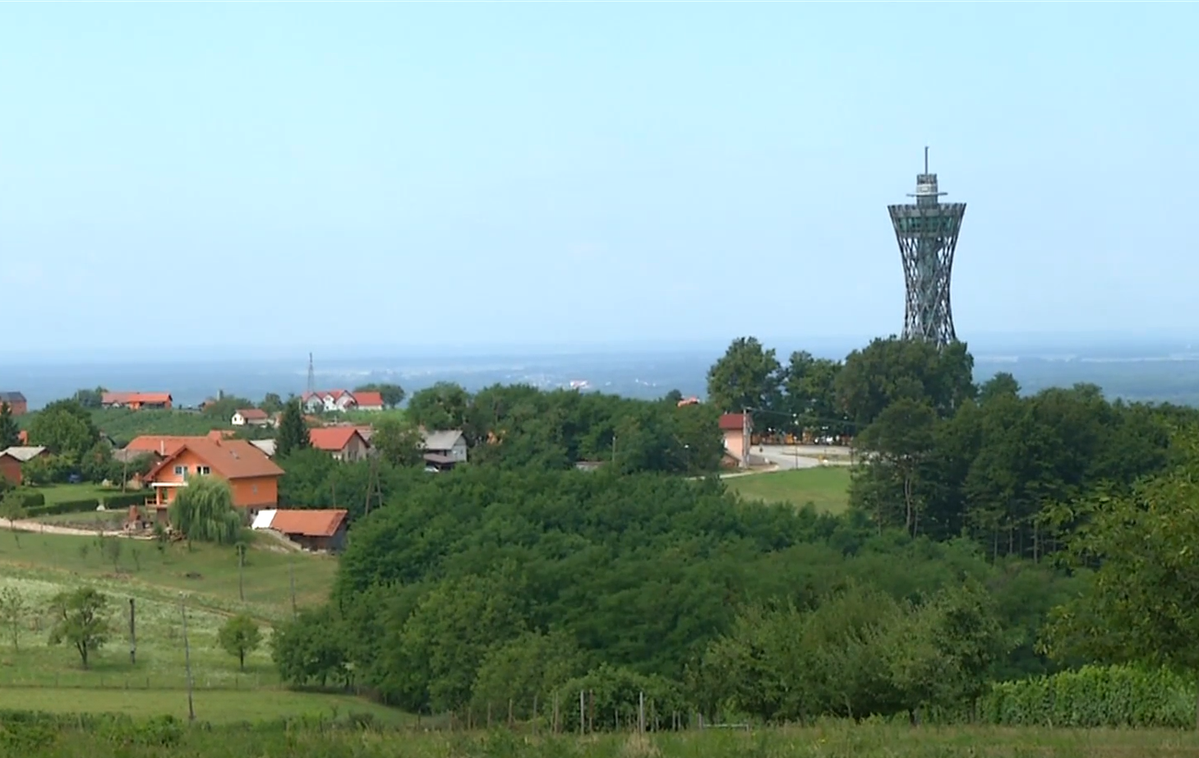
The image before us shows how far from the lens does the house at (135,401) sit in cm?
8312

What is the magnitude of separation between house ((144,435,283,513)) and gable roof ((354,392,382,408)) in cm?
5316

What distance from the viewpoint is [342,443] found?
167ft

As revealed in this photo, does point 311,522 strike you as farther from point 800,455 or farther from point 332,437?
point 800,455

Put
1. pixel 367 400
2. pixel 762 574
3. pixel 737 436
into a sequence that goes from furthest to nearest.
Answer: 1. pixel 367 400
2. pixel 737 436
3. pixel 762 574

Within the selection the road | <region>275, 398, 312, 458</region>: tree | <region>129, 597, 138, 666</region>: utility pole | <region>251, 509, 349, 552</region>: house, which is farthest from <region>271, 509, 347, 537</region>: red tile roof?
the road

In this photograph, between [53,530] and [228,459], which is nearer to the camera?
[53,530]

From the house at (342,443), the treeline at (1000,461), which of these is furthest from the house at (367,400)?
the treeline at (1000,461)

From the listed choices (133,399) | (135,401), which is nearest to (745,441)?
(135,401)

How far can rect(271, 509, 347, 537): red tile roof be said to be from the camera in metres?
38.5

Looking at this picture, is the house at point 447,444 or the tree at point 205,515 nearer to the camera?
the tree at point 205,515

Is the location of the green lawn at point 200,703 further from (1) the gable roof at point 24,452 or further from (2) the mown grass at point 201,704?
(1) the gable roof at point 24,452

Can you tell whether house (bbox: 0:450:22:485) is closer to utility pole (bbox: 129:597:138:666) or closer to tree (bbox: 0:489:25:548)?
tree (bbox: 0:489:25:548)

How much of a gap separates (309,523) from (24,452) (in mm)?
14197

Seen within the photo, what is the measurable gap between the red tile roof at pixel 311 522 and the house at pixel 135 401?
44713 millimetres
